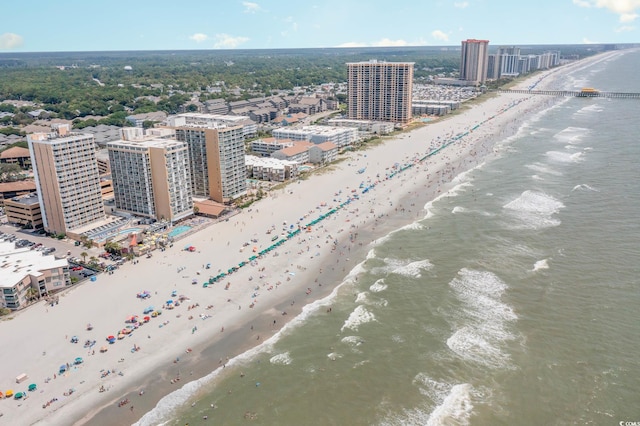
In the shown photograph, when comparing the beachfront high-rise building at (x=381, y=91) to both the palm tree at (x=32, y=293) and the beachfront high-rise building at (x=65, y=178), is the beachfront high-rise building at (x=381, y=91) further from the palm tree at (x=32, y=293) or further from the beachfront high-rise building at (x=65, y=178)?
the palm tree at (x=32, y=293)

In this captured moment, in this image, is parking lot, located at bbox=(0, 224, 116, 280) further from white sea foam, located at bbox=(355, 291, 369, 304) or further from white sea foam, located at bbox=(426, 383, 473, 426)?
white sea foam, located at bbox=(426, 383, 473, 426)

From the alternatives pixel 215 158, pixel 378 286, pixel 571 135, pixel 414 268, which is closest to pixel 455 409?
pixel 378 286

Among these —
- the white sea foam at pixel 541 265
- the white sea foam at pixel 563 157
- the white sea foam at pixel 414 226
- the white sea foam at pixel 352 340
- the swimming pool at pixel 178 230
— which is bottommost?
the white sea foam at pixel 352 340

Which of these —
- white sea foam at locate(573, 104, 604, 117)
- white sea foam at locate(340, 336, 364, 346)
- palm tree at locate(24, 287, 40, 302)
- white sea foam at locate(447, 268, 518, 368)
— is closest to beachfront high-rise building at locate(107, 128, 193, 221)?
palm tree at locate(24, 287, 40, 302)

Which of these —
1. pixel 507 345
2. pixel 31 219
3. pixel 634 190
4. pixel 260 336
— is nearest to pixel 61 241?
pixel 31 219

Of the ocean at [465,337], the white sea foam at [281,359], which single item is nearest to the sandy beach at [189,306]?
the ocean at [465,337]

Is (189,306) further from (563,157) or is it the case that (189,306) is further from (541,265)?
(563,157)
